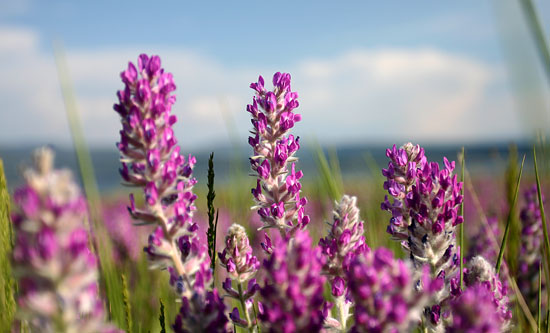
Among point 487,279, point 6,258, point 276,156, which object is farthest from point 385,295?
point 6,258

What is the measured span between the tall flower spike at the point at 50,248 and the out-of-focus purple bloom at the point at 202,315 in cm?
32

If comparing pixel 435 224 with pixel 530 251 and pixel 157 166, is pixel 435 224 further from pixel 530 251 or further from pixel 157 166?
pixel 530 251

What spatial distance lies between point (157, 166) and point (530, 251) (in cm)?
380

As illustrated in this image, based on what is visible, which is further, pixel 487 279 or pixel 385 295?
pixel 487 279

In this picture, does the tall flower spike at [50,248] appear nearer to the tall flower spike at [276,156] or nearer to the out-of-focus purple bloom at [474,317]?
the out-of-focus purple bloom at [474,317]

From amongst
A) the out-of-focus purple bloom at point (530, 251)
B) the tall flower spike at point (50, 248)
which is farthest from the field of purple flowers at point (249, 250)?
the out-of-focus purple bloom at point (530, 251)

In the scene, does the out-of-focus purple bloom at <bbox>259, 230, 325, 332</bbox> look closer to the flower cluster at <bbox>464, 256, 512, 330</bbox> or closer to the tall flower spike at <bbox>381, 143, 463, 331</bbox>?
the tall flower spike at <bbox>381, 143, 463, 331</bbox>

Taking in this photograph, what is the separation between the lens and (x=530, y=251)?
13.6ft

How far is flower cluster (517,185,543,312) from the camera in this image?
394cm

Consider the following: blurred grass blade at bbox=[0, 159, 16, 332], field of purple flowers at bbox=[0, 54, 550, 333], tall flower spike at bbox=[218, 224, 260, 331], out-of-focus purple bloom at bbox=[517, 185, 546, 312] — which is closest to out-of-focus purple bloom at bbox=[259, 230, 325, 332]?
field of purple flowers at bbox=[0, 54, 550, 333]

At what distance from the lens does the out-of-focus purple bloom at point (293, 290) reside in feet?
3.76

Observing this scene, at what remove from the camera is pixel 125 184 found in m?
1.45

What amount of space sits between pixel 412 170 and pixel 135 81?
4.06ft

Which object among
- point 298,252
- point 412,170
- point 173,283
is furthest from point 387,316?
point 412,170
